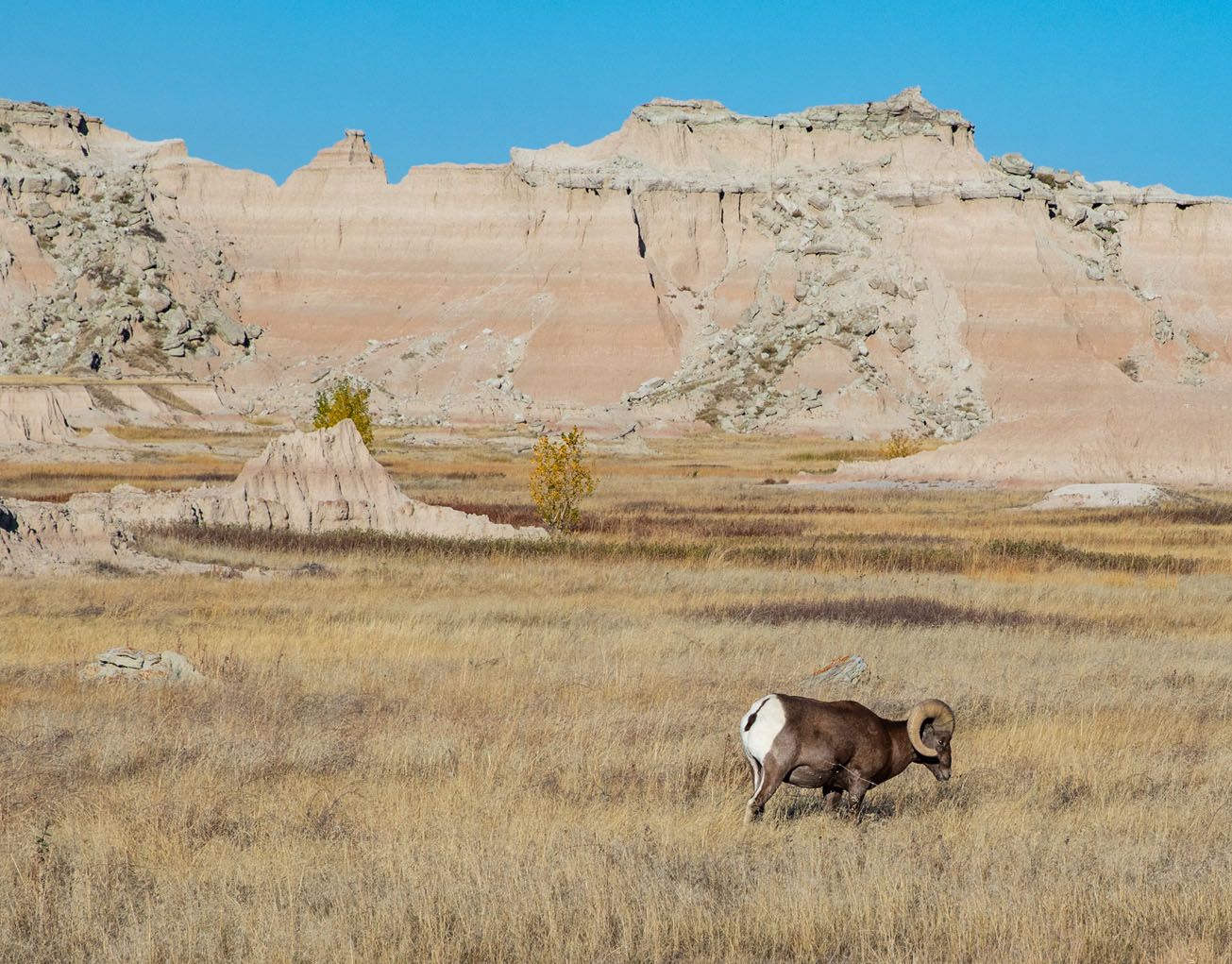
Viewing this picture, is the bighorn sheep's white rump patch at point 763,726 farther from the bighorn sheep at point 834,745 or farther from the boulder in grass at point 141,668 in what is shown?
the boulder in grass at point 141,668

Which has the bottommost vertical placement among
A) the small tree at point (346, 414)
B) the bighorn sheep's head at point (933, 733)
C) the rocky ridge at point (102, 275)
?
the bighorn sheep's head at point (933, 733)

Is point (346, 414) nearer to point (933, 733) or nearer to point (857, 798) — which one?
point (933, 733)

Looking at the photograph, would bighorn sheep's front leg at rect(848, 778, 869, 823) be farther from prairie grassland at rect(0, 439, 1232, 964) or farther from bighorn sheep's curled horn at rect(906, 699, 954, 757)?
bighorn sheep's curled horn at rect(906, 699, 954, 757)

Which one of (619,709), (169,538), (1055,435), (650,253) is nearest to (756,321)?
(650,253)

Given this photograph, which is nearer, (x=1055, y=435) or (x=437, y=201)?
(x=1055, y=435)

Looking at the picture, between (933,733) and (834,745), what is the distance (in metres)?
1.09

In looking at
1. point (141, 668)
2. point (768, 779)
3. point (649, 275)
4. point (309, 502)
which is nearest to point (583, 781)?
point (768, 779)

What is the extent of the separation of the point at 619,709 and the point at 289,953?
670cm

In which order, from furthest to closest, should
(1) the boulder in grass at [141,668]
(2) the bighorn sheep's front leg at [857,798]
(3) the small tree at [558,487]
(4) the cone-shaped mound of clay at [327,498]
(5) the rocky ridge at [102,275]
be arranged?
1. (5) the rocky ridge at [102,275]
2. (3) the small tree at [558,487]
3. (4) the cone-shaped mound of clay at [327,498]
4. (1) the boulder in grass at [141,668]
5. (2) the bighorn sheep's front leg at [857,798]

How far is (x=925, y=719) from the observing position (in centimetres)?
977

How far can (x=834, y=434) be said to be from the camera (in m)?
115

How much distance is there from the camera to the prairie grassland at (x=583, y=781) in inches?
293

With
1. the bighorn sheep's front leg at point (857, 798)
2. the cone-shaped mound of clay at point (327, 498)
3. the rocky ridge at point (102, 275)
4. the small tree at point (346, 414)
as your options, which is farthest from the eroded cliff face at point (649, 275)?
the bighorn sheep's front leg at point (857, 798)

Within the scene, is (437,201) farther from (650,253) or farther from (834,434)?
(834,434)
